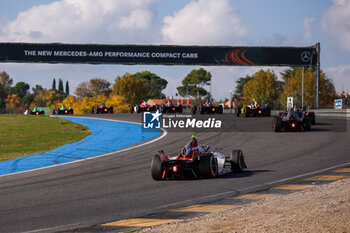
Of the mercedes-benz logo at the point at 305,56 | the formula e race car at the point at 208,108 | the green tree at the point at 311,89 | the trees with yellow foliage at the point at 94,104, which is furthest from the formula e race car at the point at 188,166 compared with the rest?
the trees with yellow foliage at the point at 94,104

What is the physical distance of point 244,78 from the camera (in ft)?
432

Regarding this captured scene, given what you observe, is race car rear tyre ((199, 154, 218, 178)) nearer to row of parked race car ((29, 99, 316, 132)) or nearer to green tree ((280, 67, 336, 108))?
row of parked race car ((29, 99, 316, 132))

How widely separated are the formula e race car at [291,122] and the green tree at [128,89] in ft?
264

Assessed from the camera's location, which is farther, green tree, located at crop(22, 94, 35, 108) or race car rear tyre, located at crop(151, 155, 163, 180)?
green tree, located at crop(22, 94, 35, 108)

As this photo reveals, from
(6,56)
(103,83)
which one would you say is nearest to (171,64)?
(6,56)

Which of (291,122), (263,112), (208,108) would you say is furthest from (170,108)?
(291,122)

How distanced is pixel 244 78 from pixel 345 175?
125 m

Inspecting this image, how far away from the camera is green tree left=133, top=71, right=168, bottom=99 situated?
13791 centimetres

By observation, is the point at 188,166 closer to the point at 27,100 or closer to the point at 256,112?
the point at 256,112

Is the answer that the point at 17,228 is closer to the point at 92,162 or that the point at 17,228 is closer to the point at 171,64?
the point at 92,162

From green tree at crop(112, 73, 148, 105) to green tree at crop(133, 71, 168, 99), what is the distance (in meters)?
34.4

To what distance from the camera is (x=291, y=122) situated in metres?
19.5

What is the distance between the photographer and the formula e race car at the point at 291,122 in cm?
1927

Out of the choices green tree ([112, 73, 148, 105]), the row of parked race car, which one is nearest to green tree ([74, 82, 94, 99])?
green tree ([112, 73, 148, 105])
